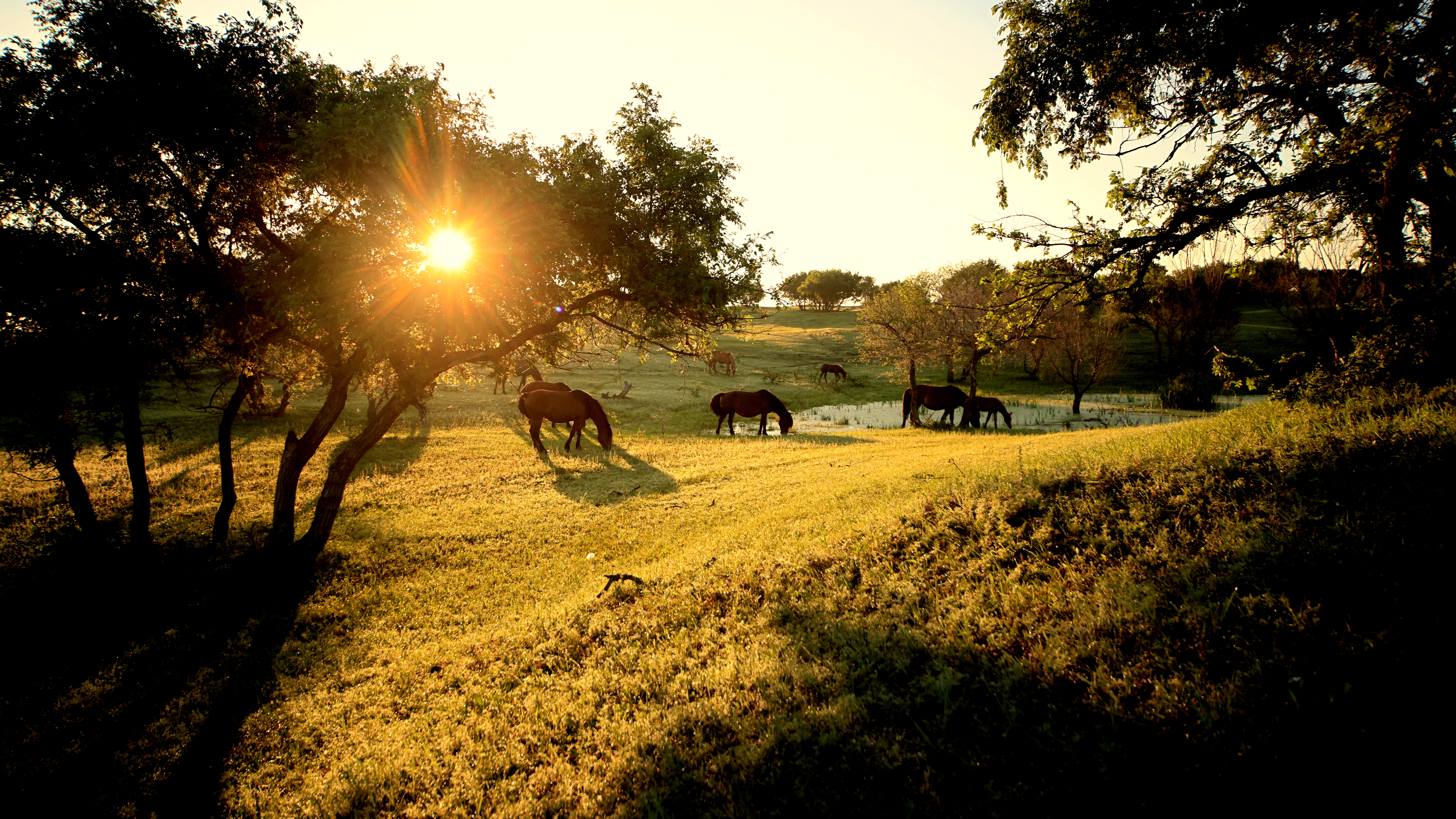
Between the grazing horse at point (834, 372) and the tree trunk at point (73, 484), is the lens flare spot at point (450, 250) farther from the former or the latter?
the grazing horse at point (834, 372)

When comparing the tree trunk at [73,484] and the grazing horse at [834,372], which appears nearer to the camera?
the tree trunk at [73,484]

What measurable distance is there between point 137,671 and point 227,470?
20.5 feet

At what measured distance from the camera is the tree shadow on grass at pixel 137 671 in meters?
5.15

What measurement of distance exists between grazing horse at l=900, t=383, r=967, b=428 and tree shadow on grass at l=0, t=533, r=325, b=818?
27040 millimetres

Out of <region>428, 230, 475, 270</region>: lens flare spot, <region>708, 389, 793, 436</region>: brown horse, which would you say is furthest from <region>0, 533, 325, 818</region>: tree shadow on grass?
<region>708, 389, 793, 436</region>: brown horse

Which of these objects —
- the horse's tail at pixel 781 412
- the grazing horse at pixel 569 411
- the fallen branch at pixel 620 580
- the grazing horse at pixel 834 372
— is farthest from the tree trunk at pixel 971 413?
the fallen branch at pixel 620 580

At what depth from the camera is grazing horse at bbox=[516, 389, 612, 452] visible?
21766 mm

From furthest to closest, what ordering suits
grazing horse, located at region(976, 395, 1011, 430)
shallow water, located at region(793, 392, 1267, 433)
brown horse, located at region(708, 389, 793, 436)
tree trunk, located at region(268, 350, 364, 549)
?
grazing horse, located at region(976, 395, 1011, 430) → shallow water, located at region(793, 392, 1267, 433) → brown horse, located at region(708, 389, 793, 436) → tree trunk, located at region(268, 350, 364, 549)

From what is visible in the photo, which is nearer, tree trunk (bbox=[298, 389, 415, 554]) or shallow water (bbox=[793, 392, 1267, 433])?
tree trunk (bbox=[298, 389, 415, 554])

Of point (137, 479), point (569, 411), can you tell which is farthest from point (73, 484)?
point (569, 411)

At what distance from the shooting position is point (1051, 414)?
107 ft

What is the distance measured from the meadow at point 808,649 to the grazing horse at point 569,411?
1068cm

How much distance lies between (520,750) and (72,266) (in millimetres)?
10713

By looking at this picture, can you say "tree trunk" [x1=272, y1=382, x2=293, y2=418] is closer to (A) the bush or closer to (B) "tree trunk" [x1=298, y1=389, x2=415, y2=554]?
(B) "tree trunk" [x1=298, y1=389, x2=415, y2=554]
